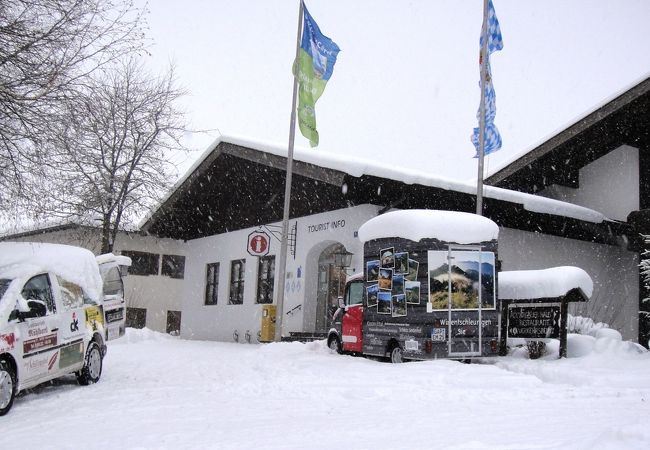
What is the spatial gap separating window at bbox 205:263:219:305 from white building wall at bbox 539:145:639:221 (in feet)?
38.3

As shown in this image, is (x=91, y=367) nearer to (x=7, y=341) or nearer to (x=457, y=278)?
(x=7, y=341)

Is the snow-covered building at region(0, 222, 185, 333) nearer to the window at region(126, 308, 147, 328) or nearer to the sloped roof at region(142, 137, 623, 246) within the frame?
the window at region(126, 308, 147, 328)

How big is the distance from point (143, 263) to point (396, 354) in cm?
2464

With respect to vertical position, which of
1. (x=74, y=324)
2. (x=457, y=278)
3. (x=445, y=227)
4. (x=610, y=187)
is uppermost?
(x=610, y=187)

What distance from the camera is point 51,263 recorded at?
924 centimetres

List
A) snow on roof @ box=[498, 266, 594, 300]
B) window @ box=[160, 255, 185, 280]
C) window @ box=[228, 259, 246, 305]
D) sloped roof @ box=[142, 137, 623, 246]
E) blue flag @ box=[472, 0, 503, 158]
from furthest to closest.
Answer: window @ box=[160, 255, 185, 280] < window @ box=[228, 259, 246, 305] < sloped roof @ box=[142, 137, 623, 246] < blue flag @ box=[472, 0, 503, 158] < snow on roof @ box=[498, 266, 594, 300]

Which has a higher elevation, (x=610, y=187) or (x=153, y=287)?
(x=610, y=187)

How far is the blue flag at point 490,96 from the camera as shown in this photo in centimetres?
1570

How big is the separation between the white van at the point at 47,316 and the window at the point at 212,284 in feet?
48.2

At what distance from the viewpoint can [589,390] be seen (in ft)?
26.1

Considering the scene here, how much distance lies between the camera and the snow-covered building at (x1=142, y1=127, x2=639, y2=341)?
17219 millimetres

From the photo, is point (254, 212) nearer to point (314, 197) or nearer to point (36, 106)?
point (314, 197)

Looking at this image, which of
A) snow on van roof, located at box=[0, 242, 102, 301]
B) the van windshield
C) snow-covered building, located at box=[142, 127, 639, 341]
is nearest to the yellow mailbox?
snow-covered building, located at box=[142, 127, 639, 341]

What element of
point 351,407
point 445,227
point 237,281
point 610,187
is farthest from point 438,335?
point 237,281
